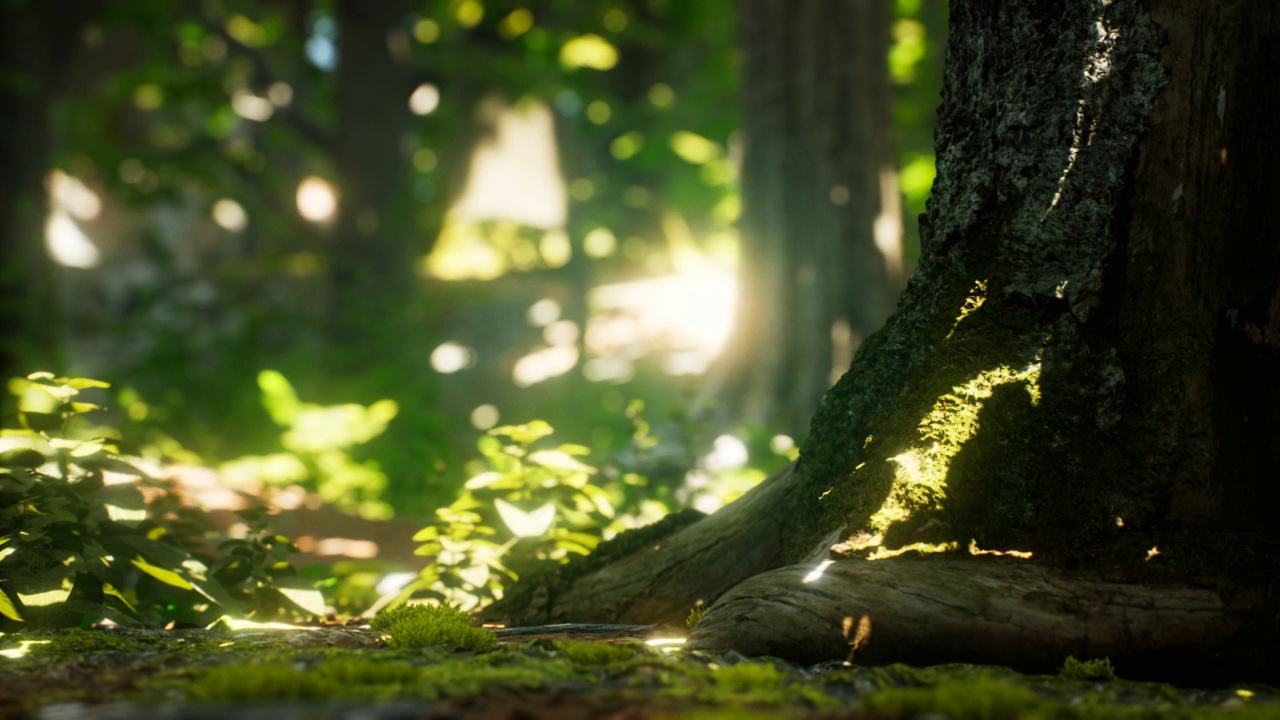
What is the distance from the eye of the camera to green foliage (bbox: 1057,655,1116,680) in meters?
2.61

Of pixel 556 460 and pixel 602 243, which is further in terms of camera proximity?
pixel 602 243

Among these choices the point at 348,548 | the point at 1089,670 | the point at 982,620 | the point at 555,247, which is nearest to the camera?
the point at 1089,670

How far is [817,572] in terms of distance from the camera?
296cm

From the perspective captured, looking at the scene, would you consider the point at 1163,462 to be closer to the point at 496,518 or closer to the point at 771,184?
the point at 496,518

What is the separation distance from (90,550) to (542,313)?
32.0 feet

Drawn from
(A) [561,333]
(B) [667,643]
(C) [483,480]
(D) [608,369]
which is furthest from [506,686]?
(A) [561,333]

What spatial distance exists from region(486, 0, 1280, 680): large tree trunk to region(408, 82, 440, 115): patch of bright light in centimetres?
1168

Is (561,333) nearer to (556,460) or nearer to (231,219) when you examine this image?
(556,460)

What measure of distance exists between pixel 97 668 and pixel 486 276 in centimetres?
1243

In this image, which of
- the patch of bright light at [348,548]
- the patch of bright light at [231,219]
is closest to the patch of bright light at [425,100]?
the patch of bright light at [231,219]

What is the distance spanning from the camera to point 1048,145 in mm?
2994

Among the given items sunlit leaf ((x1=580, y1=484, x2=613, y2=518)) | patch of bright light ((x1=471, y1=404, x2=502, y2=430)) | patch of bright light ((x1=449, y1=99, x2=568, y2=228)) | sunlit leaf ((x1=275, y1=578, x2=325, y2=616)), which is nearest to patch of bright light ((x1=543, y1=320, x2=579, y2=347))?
patch of bright light ((x1=471, y1=404, x2=502, y2=430))

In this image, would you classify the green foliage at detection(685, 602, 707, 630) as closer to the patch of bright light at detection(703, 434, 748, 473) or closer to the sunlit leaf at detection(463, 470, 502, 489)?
the sunlit leaf at detection(463, 470, 502, 489)

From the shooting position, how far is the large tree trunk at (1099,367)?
9.27ft
